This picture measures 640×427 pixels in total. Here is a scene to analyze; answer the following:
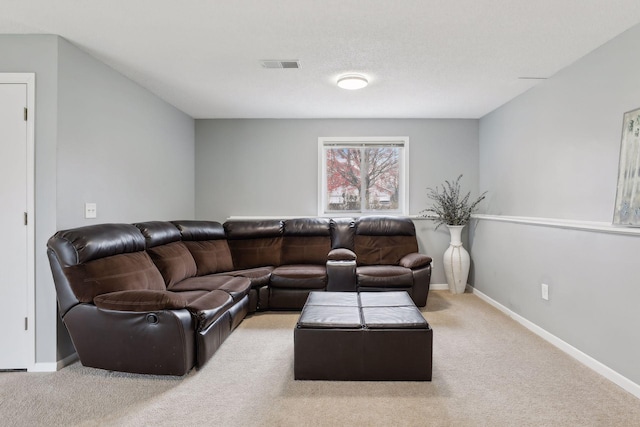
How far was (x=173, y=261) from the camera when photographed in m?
3.26

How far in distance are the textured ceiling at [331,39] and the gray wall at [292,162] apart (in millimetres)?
1057

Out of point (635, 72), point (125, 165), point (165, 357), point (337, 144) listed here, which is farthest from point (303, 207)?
point (635, 72)

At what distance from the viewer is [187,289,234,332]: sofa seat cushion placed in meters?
2.40

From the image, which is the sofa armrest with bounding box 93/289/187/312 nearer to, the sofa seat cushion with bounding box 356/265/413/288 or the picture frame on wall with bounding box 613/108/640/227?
the sofa seat cushion with bounding box 356/265/413/288

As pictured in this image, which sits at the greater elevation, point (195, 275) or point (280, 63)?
point (280, 63)

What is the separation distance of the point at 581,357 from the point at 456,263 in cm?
190

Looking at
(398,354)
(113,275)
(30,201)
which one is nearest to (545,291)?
(398,354)

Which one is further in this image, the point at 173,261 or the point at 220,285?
the point at 173,261

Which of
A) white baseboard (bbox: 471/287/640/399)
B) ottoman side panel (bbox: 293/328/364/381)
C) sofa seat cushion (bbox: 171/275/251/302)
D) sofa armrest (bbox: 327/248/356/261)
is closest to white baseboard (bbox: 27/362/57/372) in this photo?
sofa seat cushion (bbox: 171/275/251/302)

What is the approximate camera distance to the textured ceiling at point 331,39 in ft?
6.88

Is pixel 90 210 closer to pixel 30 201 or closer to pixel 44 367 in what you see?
pixel 30 201

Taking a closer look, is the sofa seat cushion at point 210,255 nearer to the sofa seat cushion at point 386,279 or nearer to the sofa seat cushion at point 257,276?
the sofa seat cushion at point 257,276

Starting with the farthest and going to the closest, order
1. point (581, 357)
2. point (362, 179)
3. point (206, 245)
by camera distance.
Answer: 1. point (362, 179)
2. point (206, 245)
3. point (581, 357)

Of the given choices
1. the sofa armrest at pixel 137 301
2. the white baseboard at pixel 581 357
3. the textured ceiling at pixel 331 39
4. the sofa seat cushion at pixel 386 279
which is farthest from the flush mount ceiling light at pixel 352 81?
the white baseboard at pixel 581 357
